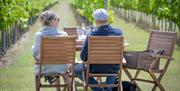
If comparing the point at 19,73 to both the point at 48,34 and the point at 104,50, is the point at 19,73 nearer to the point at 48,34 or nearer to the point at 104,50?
the point at 48,34

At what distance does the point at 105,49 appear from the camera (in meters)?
7.44

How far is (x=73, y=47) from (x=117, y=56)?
2.06ft

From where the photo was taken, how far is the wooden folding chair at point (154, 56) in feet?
27.4

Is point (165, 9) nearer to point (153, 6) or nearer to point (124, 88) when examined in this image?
point (153, 6)

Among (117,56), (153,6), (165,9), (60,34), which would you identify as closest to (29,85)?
(60,34)

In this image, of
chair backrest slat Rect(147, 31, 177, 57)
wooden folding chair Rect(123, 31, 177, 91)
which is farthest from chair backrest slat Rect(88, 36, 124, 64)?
chair backrest slat Rect(147, 31, 177, 57)

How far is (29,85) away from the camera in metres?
10.0

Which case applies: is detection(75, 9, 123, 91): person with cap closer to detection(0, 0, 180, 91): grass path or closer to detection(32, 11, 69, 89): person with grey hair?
detection(32, 11, 69, 89): person with grey hair

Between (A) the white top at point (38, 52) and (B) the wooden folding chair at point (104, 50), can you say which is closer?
(B) the wooden folding chair at point (104, 50)

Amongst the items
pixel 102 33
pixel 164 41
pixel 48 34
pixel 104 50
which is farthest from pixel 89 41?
pixel 164 41

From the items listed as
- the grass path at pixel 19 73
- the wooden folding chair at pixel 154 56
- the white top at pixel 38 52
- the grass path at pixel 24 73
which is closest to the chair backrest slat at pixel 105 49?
the white top at pixel 38 52

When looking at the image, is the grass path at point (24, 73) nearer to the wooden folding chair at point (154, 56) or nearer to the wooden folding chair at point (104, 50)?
the wooden folding chair at point (154, 56)

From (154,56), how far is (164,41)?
0.62 meters

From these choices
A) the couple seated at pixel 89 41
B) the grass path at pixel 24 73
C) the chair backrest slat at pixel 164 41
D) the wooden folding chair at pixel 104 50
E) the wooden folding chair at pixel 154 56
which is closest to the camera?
the wooden folding chair at pixel 104 50
